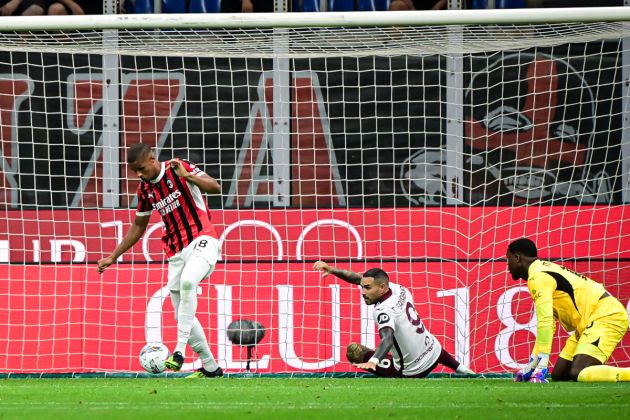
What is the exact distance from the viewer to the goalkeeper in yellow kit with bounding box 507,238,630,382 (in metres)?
9.89

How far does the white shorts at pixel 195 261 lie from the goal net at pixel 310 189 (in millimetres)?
1840

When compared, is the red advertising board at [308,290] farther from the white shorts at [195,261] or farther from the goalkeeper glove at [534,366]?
the goalkeeper glove at [534,366]

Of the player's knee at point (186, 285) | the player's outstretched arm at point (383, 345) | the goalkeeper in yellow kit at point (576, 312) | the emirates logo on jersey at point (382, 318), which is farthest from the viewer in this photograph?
the emirates logo on jersey at point (382, 318)

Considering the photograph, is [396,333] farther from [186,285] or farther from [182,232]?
[182,232]

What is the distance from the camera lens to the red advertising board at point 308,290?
12.2 m

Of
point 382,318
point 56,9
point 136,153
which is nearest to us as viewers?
point 136,153

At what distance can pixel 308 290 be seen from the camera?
12242mm

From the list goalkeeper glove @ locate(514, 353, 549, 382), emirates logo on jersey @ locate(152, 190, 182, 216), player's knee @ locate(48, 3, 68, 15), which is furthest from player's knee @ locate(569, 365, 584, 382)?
player's knee @ locate(48, 3, 68, 15)

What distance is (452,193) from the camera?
1247cm

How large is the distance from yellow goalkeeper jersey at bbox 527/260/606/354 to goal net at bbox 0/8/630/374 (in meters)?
1.66

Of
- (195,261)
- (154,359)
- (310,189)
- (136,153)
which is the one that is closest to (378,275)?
(195,261)

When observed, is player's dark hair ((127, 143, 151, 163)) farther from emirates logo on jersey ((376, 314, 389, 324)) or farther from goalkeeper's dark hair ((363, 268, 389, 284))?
emirates logo on jersey ((376, 314, 389, 324))

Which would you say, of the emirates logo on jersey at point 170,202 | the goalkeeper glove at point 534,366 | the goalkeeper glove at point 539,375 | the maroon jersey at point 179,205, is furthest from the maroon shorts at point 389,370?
the emirates logo on jersey at point 170,202

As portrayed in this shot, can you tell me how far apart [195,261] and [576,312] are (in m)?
3.25
